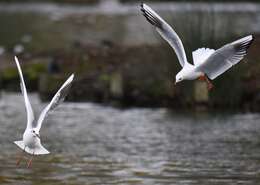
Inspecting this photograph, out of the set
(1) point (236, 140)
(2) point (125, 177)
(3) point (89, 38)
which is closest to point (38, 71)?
(3) point (89, 38)

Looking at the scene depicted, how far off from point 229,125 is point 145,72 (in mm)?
6237

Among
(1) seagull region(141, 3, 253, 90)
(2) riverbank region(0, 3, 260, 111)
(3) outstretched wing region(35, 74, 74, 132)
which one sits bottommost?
(2) riverbank region(0, 3, 260, 111)

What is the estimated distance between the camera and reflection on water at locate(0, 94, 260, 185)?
1822cm

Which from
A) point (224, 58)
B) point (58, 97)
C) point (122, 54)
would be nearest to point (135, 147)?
point (58, 97)

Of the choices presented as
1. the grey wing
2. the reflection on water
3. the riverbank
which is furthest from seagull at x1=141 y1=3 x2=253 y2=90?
the riverbank

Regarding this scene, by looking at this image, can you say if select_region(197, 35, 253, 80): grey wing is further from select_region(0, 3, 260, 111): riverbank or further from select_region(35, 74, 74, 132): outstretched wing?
select_region(0, 3, 260, 111): riverbank

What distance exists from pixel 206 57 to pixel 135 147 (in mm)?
6137

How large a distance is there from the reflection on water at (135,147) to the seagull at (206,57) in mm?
2009

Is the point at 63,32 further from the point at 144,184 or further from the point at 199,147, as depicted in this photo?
the point at 144,184

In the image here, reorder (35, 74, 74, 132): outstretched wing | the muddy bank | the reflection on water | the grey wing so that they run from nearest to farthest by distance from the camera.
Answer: the grey wing, (35, 74, 74, 132): outstretched wing, the reflection on water, the muddy bank

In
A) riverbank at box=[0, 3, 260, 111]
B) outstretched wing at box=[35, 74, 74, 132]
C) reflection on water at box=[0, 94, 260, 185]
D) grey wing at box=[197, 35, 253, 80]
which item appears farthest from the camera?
riverbank at box=[0, 3, 260, 111]

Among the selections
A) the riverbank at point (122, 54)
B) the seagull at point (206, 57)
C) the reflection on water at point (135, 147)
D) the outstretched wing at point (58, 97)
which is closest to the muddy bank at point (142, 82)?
the riverbank at point (122, 54)

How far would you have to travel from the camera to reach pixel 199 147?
2200 cm

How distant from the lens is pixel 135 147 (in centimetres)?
2231
